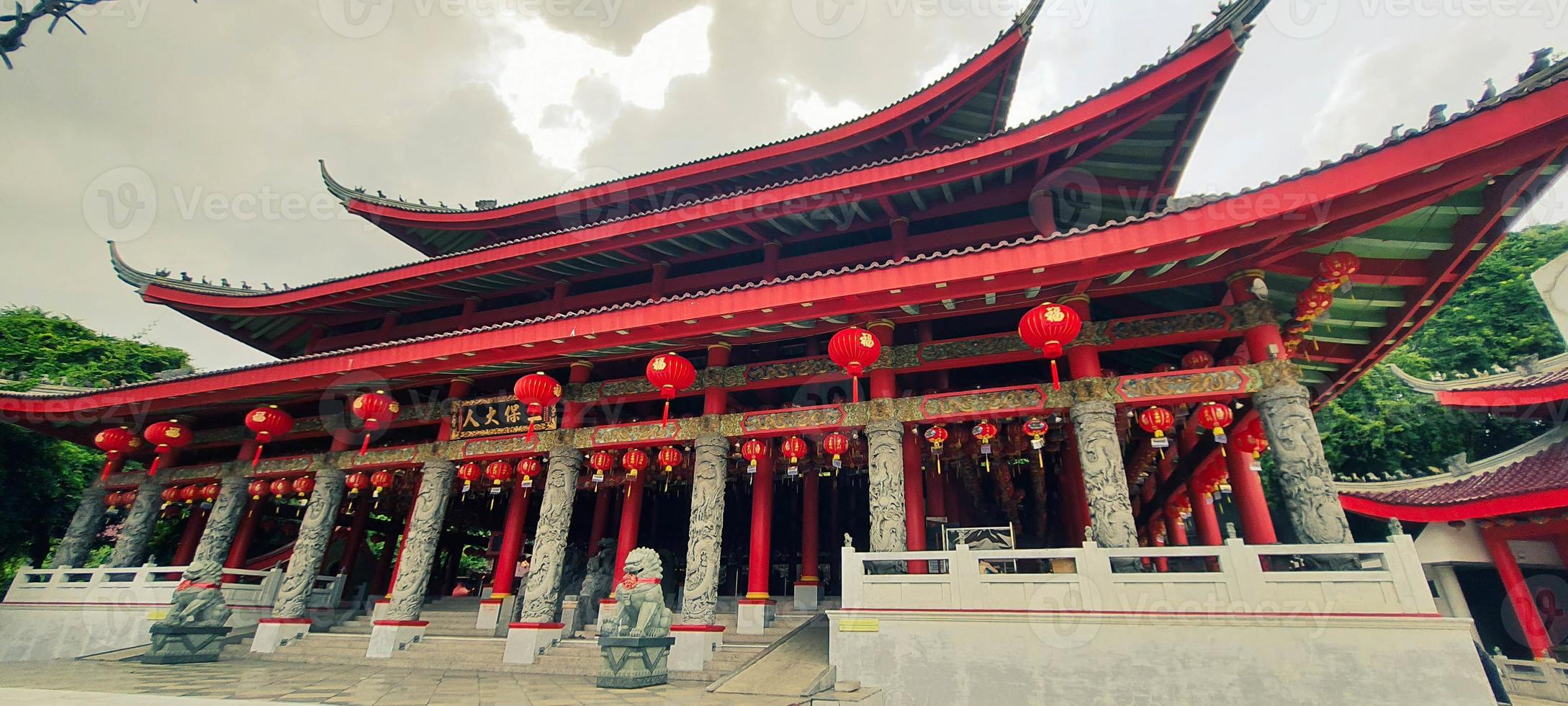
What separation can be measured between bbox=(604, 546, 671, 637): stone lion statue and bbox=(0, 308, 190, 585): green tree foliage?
50.0 feet

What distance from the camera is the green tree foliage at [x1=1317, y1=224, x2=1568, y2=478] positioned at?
17875mm

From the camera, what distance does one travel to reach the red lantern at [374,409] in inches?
447

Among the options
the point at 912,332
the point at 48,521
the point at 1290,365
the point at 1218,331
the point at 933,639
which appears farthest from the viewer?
the point at 48,521

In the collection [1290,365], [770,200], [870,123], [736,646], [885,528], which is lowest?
[736,646]

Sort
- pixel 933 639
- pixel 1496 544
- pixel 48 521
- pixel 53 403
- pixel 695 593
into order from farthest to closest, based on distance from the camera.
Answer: pixel 48 521 < pixel 53 403 < pixel 1496 544 < pixel 695 593 < pixel 933 639

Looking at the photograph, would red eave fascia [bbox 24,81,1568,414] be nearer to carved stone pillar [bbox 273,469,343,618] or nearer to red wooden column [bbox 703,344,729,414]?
red wooden column [bbox 703,344,729,414]

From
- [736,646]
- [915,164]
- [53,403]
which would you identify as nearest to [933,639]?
[736,646]

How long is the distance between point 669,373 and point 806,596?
5.35 meters

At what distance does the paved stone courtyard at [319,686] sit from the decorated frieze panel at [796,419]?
359 centimetres

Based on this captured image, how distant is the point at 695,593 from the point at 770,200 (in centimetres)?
653

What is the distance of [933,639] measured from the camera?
6926 mm

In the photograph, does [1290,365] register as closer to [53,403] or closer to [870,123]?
[870,123]

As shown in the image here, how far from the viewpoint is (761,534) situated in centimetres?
988

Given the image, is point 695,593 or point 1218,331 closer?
point 1218,331
